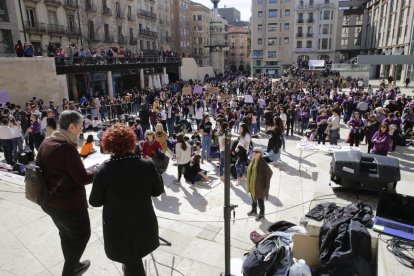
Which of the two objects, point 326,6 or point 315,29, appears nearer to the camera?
point 326,6

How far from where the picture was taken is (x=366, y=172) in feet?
19.8

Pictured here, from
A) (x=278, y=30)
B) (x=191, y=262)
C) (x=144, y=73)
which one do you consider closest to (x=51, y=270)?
(x=191, y=262)

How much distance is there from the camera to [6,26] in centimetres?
2353

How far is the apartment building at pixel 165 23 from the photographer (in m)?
50.6

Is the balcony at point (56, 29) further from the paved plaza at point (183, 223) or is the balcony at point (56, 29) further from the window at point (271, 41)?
the window at point (271, 41)

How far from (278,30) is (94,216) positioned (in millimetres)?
62937

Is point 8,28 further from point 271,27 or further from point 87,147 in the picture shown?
point 271,27

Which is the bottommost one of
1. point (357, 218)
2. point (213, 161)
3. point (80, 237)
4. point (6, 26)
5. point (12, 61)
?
point (213, 161)

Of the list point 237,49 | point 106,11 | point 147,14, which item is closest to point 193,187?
point 106,11

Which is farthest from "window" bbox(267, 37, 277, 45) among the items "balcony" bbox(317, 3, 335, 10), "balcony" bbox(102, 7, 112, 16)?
"balcony" bbox(102, 7, 112, 16)

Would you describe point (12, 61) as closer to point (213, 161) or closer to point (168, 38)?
point (213, 161)

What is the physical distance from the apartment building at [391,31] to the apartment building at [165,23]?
35.8 meters

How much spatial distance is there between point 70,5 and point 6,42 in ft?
28.3

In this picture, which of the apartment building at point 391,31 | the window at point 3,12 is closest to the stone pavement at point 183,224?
the window at point 3,12
